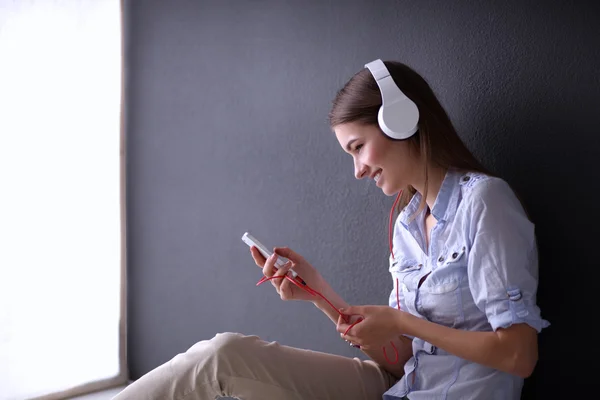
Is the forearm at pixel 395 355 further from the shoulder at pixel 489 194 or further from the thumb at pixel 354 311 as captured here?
the shoulder at pixel 489 194

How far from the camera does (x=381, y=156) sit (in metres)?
1.44

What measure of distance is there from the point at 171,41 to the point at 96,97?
35cm

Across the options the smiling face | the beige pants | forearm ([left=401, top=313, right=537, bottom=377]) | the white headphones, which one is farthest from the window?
forearm ([left=401, top=313, right=537, bottom=377])

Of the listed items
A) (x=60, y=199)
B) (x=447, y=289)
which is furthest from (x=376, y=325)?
(x=60, y=199)

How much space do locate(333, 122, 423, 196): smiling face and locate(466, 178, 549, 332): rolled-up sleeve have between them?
0.62 feet

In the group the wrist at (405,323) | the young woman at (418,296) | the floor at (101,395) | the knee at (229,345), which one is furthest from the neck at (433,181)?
the floor at (101,395)

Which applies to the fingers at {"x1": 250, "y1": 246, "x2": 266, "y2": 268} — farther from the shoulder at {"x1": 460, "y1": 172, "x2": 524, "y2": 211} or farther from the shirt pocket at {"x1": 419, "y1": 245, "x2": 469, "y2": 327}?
the shoulder at {"x1": 460, "y1": 172, "x2": 524, "y2": 211}

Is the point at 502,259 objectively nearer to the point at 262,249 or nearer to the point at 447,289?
the point at 447,289

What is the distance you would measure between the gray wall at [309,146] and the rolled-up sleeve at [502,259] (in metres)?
0.19

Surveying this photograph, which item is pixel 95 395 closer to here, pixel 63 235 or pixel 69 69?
pixel 63 235

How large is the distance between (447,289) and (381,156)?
315mm

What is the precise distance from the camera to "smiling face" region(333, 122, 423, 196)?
56.4 inches

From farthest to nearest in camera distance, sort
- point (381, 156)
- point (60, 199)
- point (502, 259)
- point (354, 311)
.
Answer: point (60, 199) < point (381, 156) < point (354, 311) < point (502, 259)

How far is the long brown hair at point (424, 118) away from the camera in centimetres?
141
